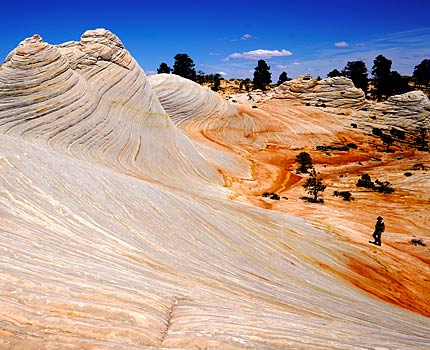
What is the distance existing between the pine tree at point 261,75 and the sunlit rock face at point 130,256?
76131 mm

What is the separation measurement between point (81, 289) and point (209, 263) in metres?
4.96

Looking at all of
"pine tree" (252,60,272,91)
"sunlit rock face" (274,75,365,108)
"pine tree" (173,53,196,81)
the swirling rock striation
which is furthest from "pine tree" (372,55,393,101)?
the swirling rock striation

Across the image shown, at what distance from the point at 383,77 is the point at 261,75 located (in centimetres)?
3136

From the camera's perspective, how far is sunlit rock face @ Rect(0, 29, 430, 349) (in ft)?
18.1

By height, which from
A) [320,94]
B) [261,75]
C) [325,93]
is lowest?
[320,94]

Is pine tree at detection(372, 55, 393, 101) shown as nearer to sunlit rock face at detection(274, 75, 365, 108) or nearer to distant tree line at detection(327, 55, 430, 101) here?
distant tree line at detection(327, 55, 430, 101)

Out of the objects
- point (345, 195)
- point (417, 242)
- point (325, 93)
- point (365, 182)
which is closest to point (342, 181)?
point (365, 182)

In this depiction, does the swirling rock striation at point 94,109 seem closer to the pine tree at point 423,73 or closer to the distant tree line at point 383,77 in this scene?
the distant tree line at point 383,77

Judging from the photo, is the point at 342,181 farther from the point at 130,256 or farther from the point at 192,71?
the point at 192,71

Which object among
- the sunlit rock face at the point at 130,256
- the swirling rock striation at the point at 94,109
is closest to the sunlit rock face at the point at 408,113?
the swirling rock striation at the point at 94,109

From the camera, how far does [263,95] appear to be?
77250mm

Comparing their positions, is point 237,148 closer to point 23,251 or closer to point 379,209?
point 379,209

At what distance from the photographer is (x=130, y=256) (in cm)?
872

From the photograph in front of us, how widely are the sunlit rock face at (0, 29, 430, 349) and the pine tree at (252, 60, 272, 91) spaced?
250 feet
